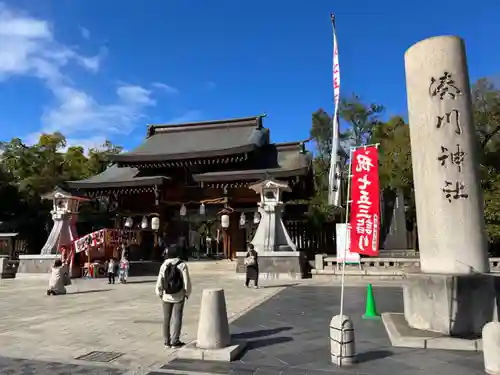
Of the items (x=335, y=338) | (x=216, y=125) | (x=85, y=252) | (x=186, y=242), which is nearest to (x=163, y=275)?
(x=335, y=338)

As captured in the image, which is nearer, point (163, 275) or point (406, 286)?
point (163, 275)

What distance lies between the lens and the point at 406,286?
7031 millimetres

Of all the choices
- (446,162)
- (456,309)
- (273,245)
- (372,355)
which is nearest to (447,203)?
(446,162)

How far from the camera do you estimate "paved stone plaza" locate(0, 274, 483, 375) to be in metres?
5.17

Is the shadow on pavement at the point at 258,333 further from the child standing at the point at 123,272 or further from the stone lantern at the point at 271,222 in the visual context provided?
the child standing at the point at 123,272

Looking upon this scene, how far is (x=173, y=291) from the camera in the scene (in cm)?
612

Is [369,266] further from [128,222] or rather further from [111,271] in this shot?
[128,222]

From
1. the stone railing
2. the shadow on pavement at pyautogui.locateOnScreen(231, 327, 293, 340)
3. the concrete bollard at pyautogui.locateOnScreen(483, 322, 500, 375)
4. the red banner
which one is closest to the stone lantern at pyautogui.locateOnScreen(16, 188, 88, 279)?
the stone railing

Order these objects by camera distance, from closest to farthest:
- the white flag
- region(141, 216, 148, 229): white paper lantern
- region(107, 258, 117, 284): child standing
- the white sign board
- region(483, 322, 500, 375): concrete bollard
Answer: region(483, 322, 500, 375): concrete bollard → the white sign board → region(107, 258, 117, 284): child standing → the white flag → region(141, 216, 148, 229): white paper lantern

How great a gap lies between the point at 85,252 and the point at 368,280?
13452mm

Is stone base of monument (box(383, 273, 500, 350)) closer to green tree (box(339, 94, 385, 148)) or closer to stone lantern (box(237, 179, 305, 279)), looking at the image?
stone lantern (box(237, 179, 305, 279))

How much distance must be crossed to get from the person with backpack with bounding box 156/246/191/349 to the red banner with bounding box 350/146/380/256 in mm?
2766

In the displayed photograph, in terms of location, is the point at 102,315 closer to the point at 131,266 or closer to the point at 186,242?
the point at 131,266

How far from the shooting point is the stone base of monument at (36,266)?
19031 mm
